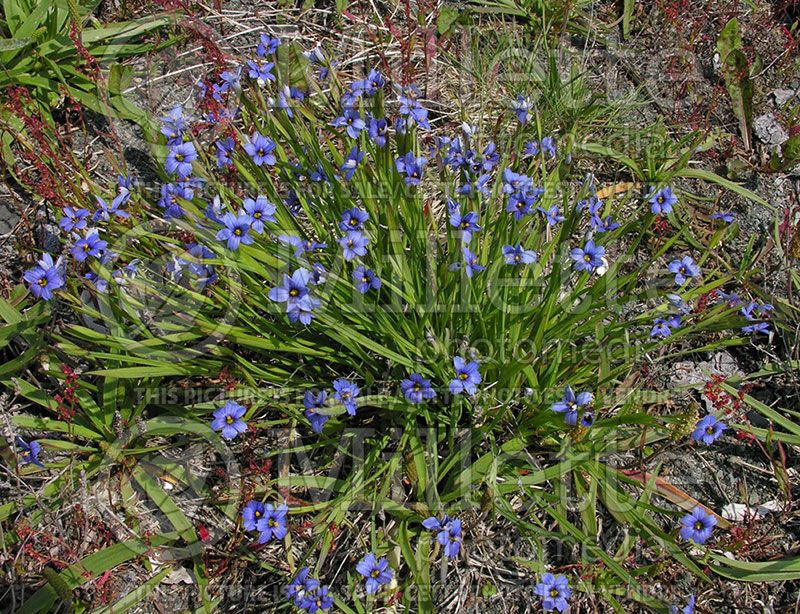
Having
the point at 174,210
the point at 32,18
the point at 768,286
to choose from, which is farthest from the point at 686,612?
the point at 32,18

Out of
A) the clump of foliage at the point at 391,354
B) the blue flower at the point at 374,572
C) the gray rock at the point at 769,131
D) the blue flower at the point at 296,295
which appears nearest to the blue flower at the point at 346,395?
the clump of foliage at the point at 391,354

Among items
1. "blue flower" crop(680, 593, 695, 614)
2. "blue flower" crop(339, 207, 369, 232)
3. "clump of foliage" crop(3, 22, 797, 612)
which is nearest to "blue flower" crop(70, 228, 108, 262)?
"clump of foliage" crop(3, 22, 797, 612)

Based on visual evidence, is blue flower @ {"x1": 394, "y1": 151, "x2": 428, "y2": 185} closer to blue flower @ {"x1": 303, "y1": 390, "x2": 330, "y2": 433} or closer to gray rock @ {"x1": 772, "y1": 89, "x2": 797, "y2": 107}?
→ blue flower @ {"x1": 303, "y1": 390, "x2": 330, "y2": 433}

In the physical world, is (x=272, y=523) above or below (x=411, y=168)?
below

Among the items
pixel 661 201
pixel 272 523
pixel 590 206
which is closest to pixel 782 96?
pixel 661 201

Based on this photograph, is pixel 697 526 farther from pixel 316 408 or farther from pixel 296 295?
pixel 296 295

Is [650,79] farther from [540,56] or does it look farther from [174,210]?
[174,210]

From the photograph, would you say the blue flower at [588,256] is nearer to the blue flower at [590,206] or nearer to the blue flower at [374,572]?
the blue flower at [590,206]
